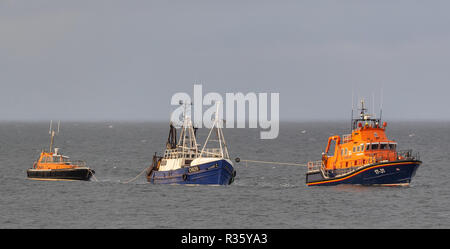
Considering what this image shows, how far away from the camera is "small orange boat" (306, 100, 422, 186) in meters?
69.4

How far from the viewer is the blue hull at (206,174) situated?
7431 cm

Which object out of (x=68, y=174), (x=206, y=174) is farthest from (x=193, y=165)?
(x=68, y=174)

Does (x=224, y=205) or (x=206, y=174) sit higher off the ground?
(x=206, y=174)

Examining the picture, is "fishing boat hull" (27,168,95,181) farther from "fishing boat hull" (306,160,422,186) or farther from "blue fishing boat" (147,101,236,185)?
"fishing boat hull" (306,160,422,186)

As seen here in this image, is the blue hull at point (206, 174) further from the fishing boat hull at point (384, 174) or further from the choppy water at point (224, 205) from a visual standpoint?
the fishing boat hull at point (384, 174)

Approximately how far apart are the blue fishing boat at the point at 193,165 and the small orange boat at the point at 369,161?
10.4 meters

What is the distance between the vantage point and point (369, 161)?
70.4 meters

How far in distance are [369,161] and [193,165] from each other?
18.3 metres

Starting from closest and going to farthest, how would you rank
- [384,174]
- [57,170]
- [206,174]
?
[384,174]
[206,174]
[57,170]

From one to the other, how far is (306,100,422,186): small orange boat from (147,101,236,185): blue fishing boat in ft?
34.2

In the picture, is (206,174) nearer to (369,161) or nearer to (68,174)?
(369,161)
